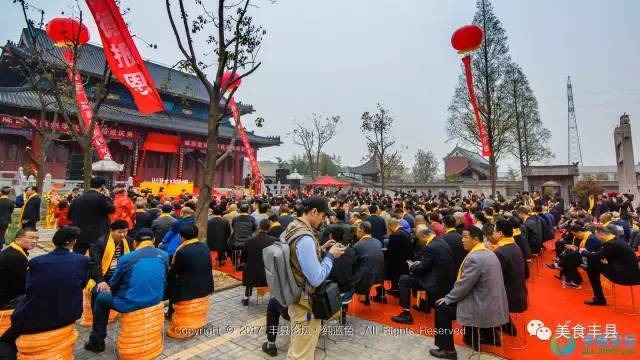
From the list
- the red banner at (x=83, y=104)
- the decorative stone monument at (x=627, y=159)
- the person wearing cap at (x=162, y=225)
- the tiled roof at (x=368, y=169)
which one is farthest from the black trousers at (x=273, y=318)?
the tiled roof at (x=368, y=169)

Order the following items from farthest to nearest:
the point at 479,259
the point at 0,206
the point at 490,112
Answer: the point at 490,112 → the point at 0,206 → the point at 479,259

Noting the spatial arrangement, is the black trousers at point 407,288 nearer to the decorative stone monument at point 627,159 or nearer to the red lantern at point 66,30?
the red lantern at point 66,30

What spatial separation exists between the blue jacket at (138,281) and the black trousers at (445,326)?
333 centimetres

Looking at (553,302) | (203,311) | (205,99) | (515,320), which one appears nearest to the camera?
(203,311)

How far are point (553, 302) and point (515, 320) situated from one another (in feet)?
4.93

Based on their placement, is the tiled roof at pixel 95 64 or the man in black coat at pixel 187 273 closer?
the man in black coat at pixel 187 273

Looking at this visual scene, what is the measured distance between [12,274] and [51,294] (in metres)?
0.60

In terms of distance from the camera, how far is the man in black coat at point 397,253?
542 centimetres

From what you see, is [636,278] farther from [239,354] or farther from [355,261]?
[239,354]

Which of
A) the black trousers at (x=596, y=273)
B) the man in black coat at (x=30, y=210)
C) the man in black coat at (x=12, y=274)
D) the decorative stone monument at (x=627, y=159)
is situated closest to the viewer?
the man in black coat at (x=12, y=274)

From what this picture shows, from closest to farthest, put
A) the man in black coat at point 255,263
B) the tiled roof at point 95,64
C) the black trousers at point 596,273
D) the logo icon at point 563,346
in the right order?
the logo icon at point 563,346 → the man in black coat at point 255,263 → the black trousers at point 596,273 → the tiled roof at point 95,64

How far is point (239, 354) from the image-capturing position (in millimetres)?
3592

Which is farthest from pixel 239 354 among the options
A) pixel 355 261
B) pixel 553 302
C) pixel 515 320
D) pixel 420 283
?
pixel 553 302

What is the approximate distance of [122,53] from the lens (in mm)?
6266
